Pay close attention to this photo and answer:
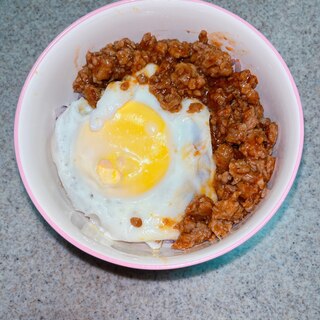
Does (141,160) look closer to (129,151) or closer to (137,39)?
(129,151)

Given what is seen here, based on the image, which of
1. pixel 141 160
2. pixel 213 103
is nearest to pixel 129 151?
pixel 141 160

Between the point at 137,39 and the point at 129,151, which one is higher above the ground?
the point at 137,39

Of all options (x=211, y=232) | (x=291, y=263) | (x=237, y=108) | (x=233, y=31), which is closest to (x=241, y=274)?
(x=291, y=263)
